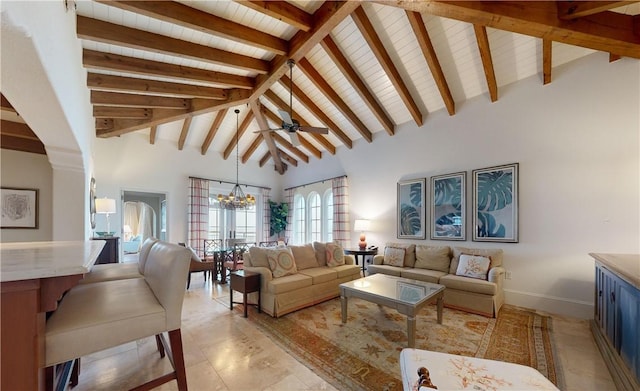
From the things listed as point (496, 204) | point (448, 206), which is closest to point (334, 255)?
point (448, 206)

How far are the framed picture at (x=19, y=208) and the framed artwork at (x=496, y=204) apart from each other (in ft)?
22.9

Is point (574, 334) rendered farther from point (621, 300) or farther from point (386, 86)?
point (386, 86)

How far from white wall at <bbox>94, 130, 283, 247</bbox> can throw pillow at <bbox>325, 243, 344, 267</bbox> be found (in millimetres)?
4158

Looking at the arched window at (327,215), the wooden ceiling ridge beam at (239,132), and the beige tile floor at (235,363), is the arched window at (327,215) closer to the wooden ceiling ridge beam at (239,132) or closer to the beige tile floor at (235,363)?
the wooden ceiling ridge beam at (239,132)

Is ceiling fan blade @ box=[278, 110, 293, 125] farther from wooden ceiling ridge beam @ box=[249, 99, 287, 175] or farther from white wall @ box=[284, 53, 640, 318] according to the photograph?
white wall @ box=[284, 53, 640, 318]

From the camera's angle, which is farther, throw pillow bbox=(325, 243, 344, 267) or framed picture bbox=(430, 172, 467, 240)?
throw pillow bbox=(325, 243, 344, 267)

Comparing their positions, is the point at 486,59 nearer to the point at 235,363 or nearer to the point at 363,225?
the point at 363,225

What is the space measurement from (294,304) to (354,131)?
405 cm

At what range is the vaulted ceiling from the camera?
2410 millimetres

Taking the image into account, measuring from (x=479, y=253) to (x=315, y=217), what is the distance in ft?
14.5

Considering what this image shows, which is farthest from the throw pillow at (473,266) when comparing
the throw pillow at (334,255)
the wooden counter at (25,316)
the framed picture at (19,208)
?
the framed picture at (19,208)

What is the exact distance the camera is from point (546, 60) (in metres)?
3.29

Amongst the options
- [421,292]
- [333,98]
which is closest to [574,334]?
[421,292]

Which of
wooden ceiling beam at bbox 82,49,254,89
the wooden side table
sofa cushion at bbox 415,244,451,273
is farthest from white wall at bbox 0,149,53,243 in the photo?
sofa cushion at bbox 415,244,451,273
